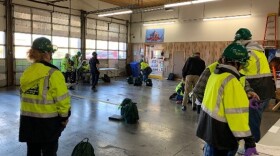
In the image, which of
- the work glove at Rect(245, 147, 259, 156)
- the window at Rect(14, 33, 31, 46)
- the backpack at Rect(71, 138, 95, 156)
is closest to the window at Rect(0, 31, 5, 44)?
the window at Rect(14, 33, 31, 46)

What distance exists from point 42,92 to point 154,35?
15.2m

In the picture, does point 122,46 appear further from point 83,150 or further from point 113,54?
point 83,150

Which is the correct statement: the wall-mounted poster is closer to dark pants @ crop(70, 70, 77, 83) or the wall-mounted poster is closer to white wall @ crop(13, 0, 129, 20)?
white wall @ crop(13, 0, 129, 20)

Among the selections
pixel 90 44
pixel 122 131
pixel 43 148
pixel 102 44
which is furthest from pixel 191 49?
pixel 43 148

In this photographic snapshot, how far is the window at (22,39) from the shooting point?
11393 millimetres

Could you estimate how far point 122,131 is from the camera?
4.93 meters

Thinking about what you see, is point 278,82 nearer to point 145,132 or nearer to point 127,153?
point 145,132

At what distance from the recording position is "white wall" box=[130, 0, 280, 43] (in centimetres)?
1253

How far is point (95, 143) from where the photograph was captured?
13.9 feet

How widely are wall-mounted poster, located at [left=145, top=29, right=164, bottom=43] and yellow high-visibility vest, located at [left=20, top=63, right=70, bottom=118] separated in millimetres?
14753

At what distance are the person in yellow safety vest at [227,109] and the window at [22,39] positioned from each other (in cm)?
1154

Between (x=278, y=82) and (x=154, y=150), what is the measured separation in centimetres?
559

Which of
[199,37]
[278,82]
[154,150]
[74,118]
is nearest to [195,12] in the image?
[199,37]

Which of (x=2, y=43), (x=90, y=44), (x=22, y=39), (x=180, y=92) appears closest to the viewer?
(x=180, y=92)
